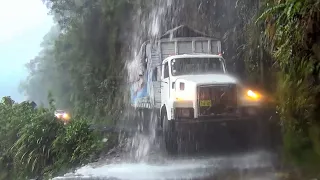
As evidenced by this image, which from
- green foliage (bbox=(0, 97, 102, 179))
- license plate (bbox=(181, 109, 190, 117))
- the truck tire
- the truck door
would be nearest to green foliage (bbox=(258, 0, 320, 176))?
license plate (bbox=(181, 109, 190, 117))

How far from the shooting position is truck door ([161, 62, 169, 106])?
10102mm

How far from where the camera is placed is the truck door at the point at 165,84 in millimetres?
10102

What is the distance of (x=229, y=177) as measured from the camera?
23.2 feet

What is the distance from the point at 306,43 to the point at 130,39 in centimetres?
1291

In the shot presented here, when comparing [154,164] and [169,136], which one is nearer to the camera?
[154,164]

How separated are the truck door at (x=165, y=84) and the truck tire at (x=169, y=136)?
0.44 m

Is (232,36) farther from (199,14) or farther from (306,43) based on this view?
(306,43)

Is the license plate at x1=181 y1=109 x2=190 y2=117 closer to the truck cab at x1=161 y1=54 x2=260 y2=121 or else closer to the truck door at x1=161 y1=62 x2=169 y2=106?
the truck cab at x1=161 y1=54 x2=260 y2=121

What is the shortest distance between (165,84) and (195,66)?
0.89 m

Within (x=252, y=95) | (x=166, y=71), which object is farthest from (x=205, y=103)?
(x=166, y=71)

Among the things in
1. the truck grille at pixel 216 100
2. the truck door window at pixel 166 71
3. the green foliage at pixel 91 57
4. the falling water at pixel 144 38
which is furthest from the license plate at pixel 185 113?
the green foliage at pixel 91 57

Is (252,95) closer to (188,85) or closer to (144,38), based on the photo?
(188,85)

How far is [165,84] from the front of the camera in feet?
33.8

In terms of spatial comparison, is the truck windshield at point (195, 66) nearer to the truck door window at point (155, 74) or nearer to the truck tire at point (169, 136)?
the truck door window at point (155, 74)
